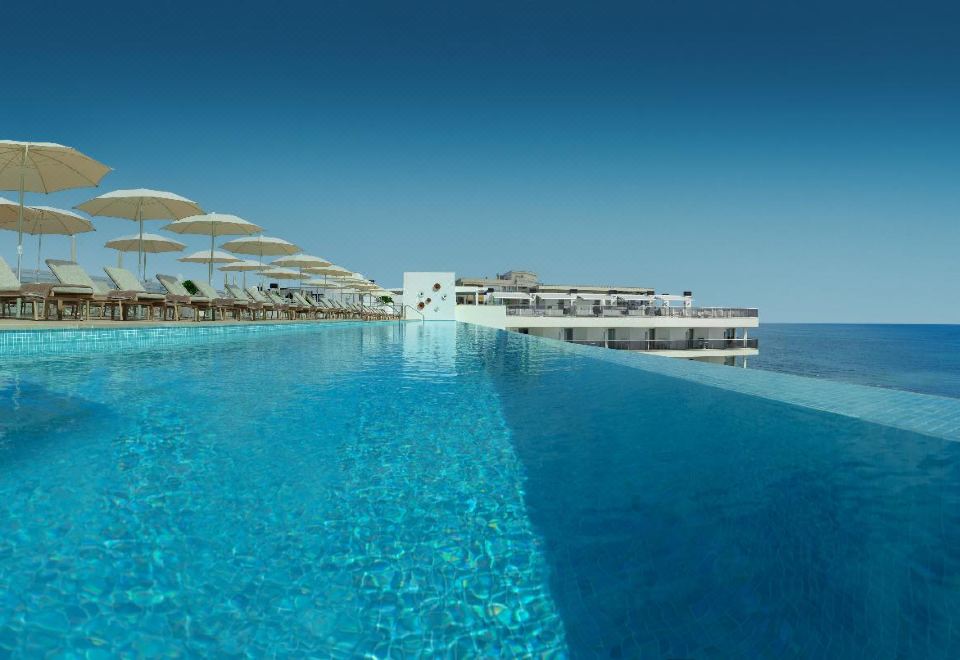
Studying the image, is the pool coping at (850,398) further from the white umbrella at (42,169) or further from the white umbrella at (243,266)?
the white umbrella at (243,266)

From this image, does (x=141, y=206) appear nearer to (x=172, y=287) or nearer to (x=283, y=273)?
(x=172, y=287)

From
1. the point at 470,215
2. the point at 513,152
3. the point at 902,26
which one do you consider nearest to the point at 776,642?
the point at 513,152

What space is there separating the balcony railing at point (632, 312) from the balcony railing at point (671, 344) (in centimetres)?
140

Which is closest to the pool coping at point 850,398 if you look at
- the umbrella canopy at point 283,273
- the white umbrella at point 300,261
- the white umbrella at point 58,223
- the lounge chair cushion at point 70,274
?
the lounge chair cushion at point 70,274

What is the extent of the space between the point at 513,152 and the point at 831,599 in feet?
115

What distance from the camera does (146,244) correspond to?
14359mm

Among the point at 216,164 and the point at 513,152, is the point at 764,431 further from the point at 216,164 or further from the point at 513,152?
the point at 513,152

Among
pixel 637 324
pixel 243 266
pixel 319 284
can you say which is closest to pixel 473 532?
pixel 243 266

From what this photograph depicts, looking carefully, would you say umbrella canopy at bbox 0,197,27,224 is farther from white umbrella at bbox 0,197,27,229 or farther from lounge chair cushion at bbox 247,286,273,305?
lounge chair cushion at bbox 247,286,273,305

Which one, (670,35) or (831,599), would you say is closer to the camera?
(831,599)

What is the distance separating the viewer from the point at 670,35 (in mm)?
23062

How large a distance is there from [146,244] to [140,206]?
12.8ft

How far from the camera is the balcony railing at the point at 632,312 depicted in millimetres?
26781

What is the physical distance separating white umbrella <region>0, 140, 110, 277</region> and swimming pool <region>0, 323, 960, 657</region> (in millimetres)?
6658
